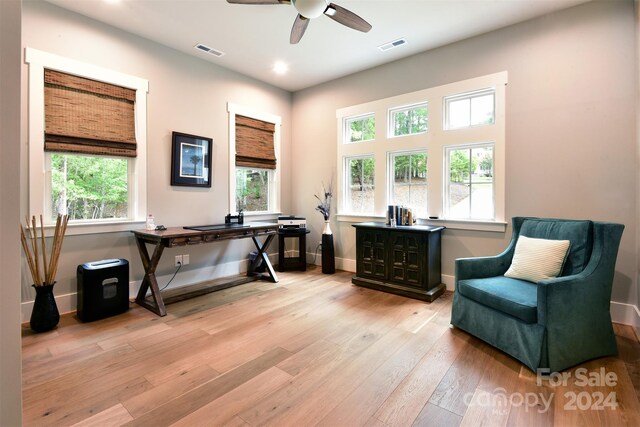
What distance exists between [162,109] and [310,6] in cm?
222

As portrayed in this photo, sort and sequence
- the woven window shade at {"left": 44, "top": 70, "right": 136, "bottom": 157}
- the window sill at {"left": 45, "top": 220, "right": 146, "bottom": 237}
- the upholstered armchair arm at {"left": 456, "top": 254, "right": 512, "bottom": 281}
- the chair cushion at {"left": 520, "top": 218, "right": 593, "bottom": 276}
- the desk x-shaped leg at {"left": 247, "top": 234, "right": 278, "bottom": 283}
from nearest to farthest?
1. the chair cushion at {"left": 520, "top": 218, "right": 593, "bottom": 276}
2. the upholstered armchair arm at {"left": 456, "top": 254, "right": 512, "bottom": 281}
3. the woven window shade at {"left": 44, "top": 70, "right": 136, "bottom": 157}
4. the window sill at {"left": 45, "top": 220, "right": 146, "bottom": 237}
5. the desk x-shaped leg at {"left": 247, "top": 234, "right": 278, "bottom": 283}

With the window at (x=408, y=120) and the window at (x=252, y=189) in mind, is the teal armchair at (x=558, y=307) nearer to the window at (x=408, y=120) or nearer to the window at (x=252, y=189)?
the window at (x=408, y=120)

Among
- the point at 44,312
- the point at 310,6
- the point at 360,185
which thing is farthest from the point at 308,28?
the point at 44,312

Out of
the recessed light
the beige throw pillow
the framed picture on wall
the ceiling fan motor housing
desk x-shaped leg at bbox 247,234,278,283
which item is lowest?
desk x-shaped leg at bbox 247,234,278,283

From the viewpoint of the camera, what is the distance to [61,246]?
2.85 m

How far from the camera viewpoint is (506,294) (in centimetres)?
220

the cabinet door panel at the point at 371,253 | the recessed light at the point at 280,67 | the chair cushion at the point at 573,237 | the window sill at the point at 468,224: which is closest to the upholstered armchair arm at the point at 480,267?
the chair cushion at the point at 573,237

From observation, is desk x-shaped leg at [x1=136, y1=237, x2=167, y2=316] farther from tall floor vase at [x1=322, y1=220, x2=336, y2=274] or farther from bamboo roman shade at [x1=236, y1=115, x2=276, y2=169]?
tall floor vase at [x1=322, y1=220, x2=336, y2=274]

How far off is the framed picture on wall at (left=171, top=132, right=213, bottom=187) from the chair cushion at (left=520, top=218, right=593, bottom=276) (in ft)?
12.3

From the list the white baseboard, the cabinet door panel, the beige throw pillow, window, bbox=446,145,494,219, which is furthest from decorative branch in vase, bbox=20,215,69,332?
the white baseboard

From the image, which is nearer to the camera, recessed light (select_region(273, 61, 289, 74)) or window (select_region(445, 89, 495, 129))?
window (select_region(445, 89, 495, 129))

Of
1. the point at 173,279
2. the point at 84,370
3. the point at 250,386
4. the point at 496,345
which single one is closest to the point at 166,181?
the point at 173,279

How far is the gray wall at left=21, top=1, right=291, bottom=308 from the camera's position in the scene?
291 centimetres

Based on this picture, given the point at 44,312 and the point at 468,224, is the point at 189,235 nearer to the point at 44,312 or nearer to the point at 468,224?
the point at 44,312
